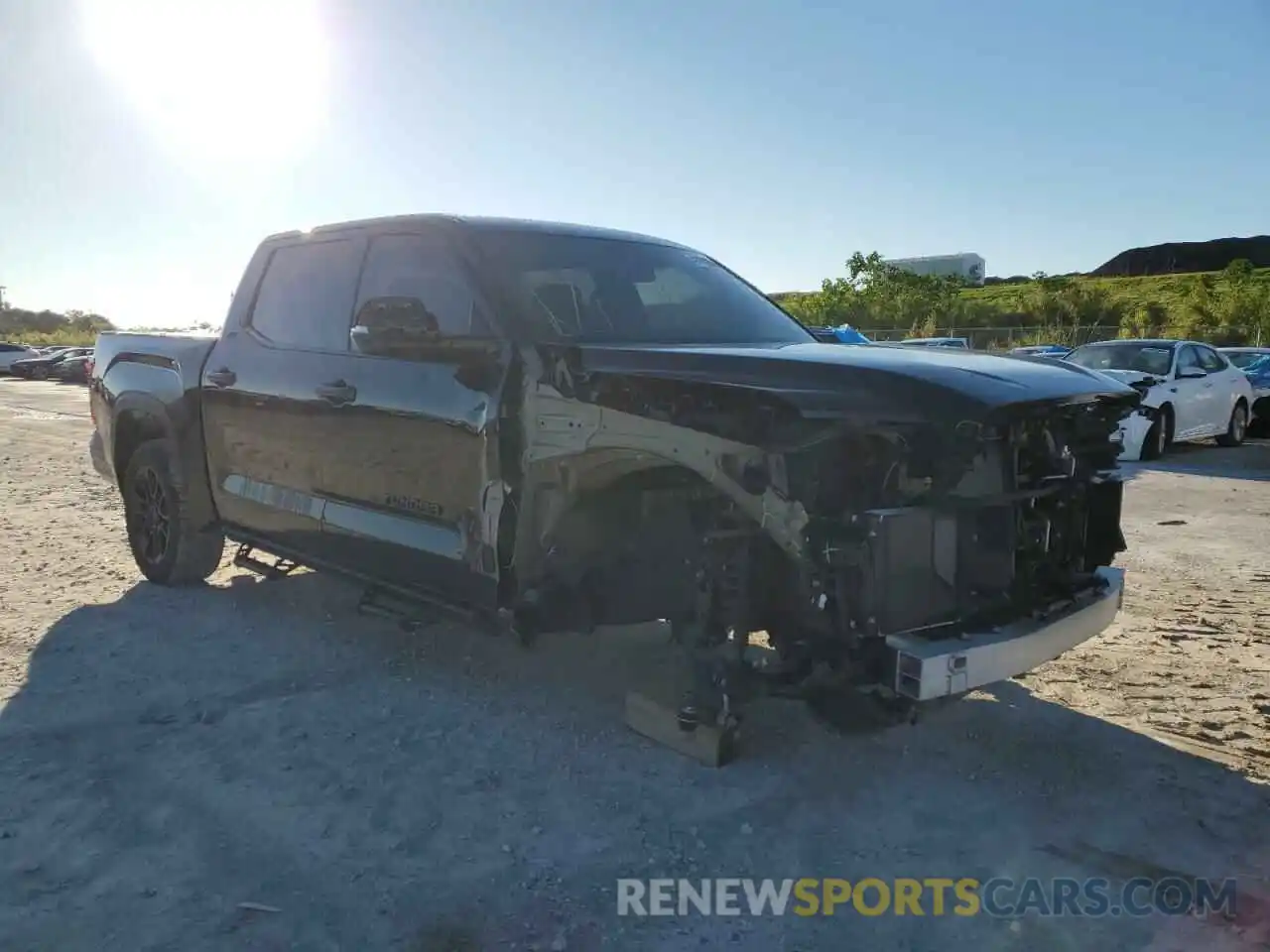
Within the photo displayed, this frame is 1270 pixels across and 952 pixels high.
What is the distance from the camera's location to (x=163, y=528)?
6176 millimetres

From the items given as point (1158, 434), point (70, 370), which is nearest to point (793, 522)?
point (1158, 434)

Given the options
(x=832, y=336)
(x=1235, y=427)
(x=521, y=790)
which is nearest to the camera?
(x=521, y=790)

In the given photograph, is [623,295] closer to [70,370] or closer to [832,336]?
[832,336]

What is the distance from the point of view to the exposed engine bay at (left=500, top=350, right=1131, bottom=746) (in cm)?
317

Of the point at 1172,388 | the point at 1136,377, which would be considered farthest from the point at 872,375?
the point at 1172,388

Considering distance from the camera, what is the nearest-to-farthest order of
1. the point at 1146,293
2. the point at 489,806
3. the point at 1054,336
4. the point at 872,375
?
the point at 872,375 < the point at 489,806 < the point at 1054,336 < the point at 1146,293

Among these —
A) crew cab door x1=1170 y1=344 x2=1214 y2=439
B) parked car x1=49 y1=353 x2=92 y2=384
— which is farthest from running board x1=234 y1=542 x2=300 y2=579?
parked car x1=49 y1=353 x2=92 y2=384

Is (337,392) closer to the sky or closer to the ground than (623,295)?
closer to the ground

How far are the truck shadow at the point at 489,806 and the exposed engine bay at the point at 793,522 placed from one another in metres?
0.51

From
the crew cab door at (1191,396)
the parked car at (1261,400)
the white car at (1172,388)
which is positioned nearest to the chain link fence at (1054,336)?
the parked car at (1261,400)

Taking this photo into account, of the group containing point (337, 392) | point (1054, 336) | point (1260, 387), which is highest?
point (337, 392)

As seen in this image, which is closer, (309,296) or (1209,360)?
(309,296)

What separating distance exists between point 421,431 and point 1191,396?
12.8 metres

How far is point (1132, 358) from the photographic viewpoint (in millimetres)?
13914
